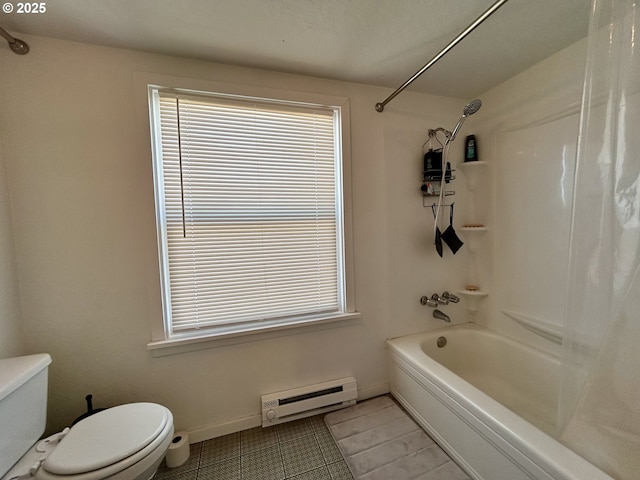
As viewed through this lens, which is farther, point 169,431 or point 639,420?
point 169,431

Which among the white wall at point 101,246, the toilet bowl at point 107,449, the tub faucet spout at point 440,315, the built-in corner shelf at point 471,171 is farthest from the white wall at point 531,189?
the toilet bowl at point 107,449

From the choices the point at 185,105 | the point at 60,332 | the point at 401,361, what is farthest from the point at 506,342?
the point at 60,332

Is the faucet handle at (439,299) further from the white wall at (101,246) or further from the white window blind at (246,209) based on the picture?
the white wall at (101,246)

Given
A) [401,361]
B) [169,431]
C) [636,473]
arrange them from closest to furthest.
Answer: [636,473]
[169,431]
[401,361]

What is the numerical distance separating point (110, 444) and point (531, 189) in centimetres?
257

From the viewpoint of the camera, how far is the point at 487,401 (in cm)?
115

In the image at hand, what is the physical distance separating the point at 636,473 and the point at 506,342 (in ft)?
3.33

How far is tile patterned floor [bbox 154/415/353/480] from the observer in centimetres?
124

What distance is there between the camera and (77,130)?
1.23 meters

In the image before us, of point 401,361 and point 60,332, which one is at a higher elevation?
point 60,332

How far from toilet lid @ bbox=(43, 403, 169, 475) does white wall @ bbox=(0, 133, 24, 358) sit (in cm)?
52

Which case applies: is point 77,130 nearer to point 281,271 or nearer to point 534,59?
point 281,271

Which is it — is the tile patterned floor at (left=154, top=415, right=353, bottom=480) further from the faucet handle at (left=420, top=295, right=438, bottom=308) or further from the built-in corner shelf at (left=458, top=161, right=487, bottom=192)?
the built-in corner shelf at (left=458, top=161, right=487, bottom=192)

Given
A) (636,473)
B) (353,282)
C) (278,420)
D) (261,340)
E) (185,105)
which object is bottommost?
(278,420)
